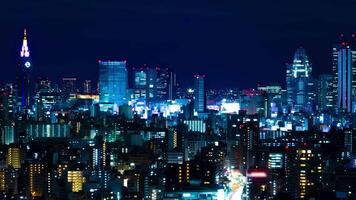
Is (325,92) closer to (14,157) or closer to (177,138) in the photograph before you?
(177,138)

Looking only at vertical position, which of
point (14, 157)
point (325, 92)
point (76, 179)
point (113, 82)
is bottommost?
point (76, 179)

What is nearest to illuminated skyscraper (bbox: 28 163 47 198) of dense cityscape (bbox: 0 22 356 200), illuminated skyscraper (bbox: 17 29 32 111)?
dense cityscape (bbox: 0 22 356 200)

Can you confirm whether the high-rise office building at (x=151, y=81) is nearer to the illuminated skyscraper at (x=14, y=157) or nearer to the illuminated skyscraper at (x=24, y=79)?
the illuminated skyscraper at (x=24, y=79)

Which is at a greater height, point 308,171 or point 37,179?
point 308,171

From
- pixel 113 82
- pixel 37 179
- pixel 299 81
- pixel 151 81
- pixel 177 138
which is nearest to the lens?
pixel 37 179

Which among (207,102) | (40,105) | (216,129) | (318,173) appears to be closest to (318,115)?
(216,129)

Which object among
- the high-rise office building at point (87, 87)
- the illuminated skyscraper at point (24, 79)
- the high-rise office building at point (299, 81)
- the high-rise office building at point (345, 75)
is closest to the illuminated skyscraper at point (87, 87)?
the high-rise office building at point (87, 87)

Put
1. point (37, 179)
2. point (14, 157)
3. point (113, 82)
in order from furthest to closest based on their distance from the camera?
point (113, 82) → point (14, 157) → point (37, 179)

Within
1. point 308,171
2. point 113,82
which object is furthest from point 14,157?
point 113,82
